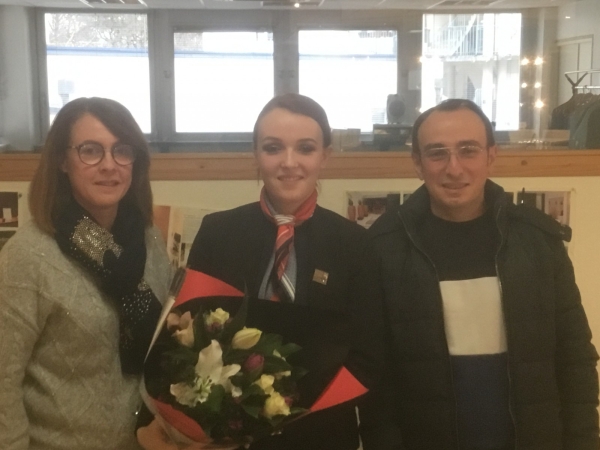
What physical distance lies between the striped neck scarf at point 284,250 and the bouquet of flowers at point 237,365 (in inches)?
4.5

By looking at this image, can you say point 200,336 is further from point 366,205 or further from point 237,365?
point 366,205

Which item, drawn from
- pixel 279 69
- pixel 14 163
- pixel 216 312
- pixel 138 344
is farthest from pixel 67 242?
pixel 279 69

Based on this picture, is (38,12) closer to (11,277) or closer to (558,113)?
(558,113)

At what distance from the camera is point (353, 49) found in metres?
5.22

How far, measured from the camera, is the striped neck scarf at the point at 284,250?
135 centimetres

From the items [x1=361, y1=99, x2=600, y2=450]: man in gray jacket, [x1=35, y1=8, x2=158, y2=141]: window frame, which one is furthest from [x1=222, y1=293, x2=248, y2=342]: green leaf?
[x1=35, y1=8, x2=158, y2=141]: window frame

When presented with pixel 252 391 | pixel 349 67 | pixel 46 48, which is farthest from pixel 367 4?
pixel 252 391

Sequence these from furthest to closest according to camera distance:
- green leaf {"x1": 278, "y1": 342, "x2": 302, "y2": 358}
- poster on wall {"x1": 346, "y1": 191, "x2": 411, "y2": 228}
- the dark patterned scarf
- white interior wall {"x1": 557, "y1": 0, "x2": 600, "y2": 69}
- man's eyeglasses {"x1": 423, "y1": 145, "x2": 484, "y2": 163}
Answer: white interior wall {"x1": 557, "y1": 0, "x2": 600, "y2": 69}, poster on wall {"x1": 346, "y1": 191, "x2": 411, "y2": 228}, man's eyeglasses {"x1": 423, "y1": 145, "x2": 484, "y2": 163}, the dark patterned scarf, green leaf {"x1": 278, "y1": 342, "x2": 302, "y2": 358}

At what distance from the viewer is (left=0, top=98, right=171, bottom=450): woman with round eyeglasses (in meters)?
1.23

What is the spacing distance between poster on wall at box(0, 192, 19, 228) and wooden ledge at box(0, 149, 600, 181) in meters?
0.05

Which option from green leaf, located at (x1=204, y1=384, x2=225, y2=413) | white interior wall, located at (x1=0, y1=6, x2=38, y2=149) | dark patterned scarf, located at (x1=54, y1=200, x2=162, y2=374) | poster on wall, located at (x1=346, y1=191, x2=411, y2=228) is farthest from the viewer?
white interior wall, located at (x1=0, y1=6, x2=38, y2=149)

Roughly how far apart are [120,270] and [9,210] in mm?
789

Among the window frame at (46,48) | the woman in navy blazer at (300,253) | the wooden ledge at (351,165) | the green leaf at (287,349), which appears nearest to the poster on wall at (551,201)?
the wooden ledge at (351,165)

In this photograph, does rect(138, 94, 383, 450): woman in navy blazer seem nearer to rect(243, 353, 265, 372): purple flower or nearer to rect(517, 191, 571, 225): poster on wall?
rect(243, 353, 265, 372): purple flower
